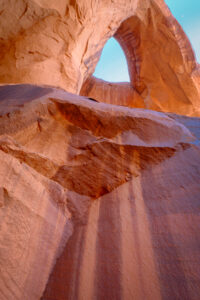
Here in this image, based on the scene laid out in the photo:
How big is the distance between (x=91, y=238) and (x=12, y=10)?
5113 millimetres

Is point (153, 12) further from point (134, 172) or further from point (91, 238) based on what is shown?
point (91, 238)

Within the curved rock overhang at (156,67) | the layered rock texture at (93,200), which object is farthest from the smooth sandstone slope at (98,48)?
the layered rock texture at (93,200)

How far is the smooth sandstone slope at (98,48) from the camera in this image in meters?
4.75

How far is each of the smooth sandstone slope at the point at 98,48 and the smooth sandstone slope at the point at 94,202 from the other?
100 inches

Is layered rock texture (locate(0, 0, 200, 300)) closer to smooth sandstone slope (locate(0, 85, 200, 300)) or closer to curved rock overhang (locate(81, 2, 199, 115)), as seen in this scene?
smooth sandstone slope (locate(0, 85, 200, 300))

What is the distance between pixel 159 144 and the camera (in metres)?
2.48

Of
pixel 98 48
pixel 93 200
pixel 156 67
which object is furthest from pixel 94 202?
pixel 156 67

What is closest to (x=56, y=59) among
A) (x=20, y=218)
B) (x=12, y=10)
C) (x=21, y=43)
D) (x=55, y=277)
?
(x=21, y=43)

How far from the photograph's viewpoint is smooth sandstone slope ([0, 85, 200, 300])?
1.36 m

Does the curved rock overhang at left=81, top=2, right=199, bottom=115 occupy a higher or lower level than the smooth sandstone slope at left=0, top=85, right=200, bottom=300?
higher

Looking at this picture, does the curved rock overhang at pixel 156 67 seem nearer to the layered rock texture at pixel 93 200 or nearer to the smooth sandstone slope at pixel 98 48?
the smooth sandstone slope at pixel 98 48

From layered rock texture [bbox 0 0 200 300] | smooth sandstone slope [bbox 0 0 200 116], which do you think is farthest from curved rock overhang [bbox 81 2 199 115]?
layered rock texture [bbox 0 0 200 300]

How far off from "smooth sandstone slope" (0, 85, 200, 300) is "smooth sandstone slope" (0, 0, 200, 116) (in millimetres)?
2549

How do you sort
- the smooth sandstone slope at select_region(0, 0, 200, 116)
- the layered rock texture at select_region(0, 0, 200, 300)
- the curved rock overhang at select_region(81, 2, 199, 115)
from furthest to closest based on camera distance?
the curved rock overhang at select_region(81, 2, 199, 115) → the smooth sandstone slope at select_region(0, 0, 200, 116) → the layered rock texture at select_region(0, 0, 200, 300)
